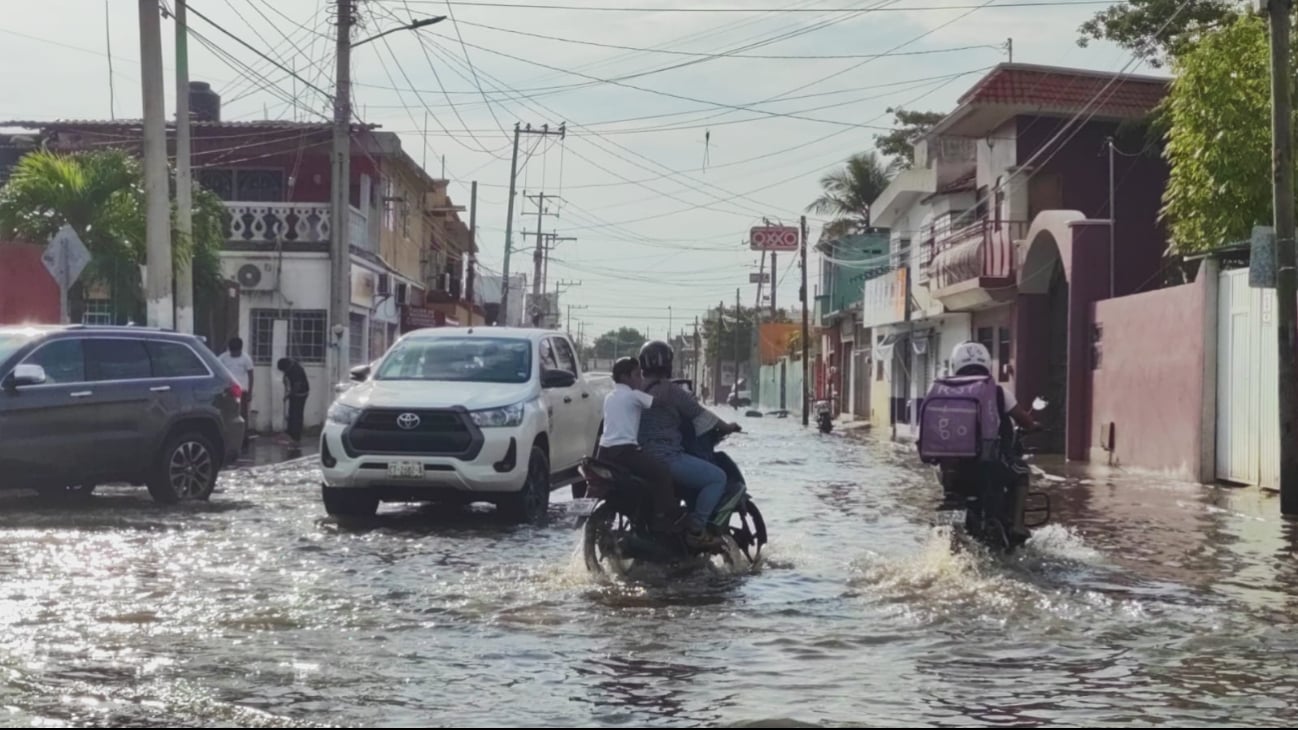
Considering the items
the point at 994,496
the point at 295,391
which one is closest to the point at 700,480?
the point at 994,496

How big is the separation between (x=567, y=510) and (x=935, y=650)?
29.4 feet

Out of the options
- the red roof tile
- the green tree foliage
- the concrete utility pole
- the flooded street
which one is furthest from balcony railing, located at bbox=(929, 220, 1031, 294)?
the flooded street

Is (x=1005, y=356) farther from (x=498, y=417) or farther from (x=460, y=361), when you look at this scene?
(x=498, y=417)

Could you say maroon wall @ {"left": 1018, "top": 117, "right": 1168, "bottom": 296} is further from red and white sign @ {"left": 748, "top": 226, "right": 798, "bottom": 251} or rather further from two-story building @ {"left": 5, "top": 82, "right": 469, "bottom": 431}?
red and white sign @ {"left": 748, "top": 226, "right": 798, "bottom": 251}

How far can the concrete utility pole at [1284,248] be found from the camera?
17.3 m

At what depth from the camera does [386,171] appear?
150 ft

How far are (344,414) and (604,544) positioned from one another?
4.46 m

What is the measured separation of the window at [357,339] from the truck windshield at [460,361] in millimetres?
24800

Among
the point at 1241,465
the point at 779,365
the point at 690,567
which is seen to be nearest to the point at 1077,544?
the point at 690,567

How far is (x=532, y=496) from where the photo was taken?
50.5 feet

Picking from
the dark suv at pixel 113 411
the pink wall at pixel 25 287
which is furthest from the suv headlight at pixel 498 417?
the pink wall at pixel 25 287

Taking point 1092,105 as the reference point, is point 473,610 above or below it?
below

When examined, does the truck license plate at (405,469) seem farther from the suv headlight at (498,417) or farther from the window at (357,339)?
the window at (357,339)

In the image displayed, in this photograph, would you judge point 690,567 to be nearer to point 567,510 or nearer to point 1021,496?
point 1021,496
